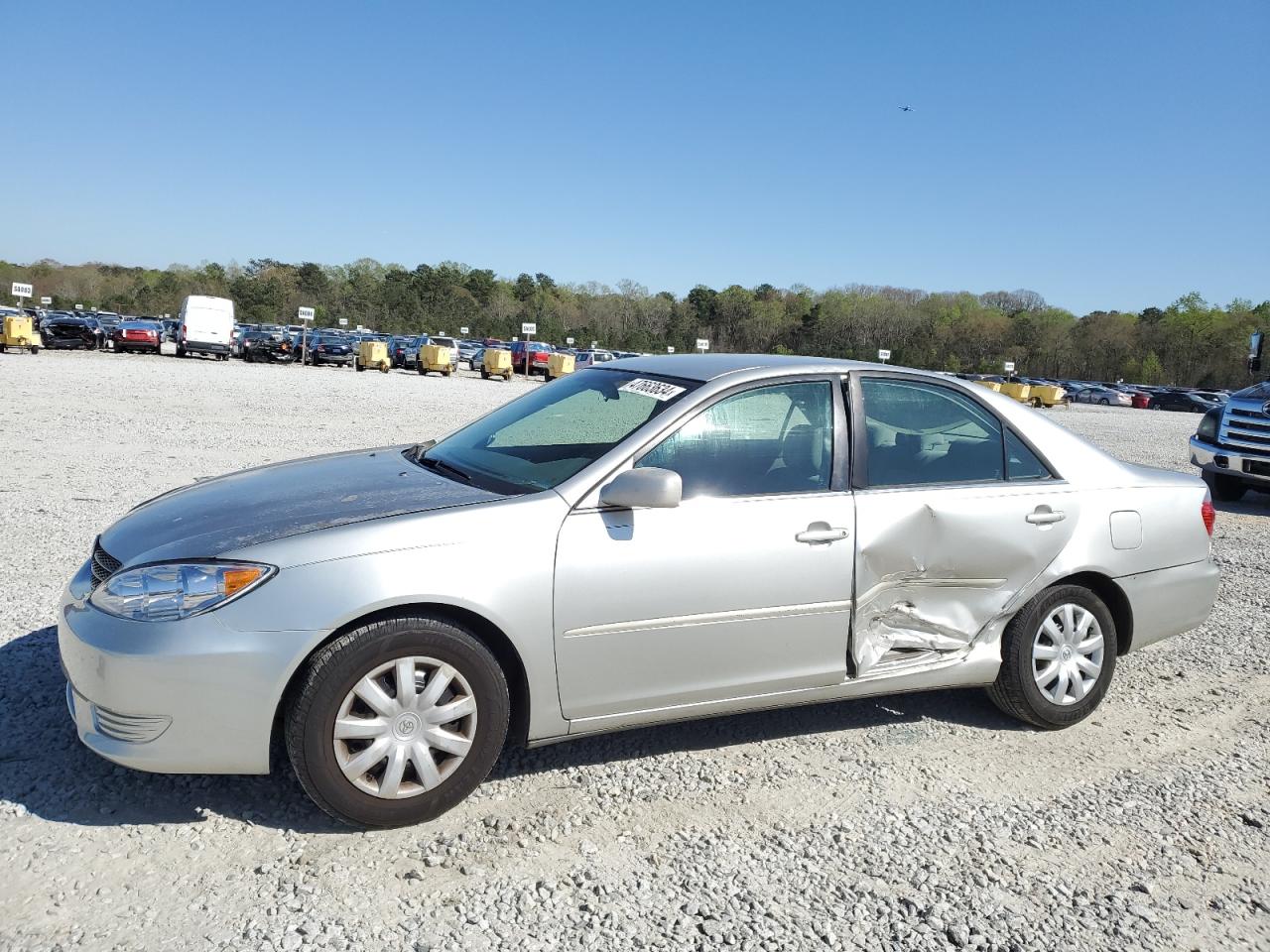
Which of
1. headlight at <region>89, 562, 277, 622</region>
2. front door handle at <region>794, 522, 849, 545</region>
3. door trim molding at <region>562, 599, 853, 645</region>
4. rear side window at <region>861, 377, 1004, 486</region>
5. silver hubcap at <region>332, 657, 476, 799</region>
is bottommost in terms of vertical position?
silver hubcap at <region>332, 657, 476, 799</region>

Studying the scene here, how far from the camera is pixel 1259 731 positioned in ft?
14.1

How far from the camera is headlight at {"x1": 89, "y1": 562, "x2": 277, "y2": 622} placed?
115 inches

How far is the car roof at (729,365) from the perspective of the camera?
3.94 m

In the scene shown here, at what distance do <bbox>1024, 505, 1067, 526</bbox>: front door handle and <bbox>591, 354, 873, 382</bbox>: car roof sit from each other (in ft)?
2.43

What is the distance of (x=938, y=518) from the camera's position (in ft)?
12.8

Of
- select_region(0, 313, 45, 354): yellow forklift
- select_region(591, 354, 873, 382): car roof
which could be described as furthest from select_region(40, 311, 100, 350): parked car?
select_region(591, 354, 873, 382): car roof

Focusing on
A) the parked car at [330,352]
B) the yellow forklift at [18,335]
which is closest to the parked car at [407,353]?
the parked car at [330,352]

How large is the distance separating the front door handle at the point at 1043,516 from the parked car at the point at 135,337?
42758mm

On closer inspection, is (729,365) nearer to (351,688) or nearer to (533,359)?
(351,688)

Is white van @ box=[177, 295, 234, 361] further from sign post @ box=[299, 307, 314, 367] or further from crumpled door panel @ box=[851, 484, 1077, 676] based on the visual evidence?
crumpled door panel @ box=[851, 484, 1077, 676]

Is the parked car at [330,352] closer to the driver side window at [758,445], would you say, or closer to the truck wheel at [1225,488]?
the truck wheel at [1225,488]

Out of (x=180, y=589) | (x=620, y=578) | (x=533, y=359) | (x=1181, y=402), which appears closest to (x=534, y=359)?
(x=533, y=359)

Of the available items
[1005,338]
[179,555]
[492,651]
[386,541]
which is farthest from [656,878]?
[1005,338]

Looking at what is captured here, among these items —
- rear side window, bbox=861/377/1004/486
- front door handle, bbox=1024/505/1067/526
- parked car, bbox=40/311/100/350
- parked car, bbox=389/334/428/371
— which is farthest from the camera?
parked car, bbox=389/334/428/371
